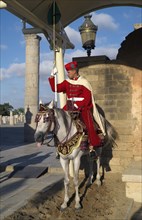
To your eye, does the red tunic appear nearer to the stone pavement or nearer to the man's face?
the man's face

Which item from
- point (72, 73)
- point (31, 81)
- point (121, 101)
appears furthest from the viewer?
point (31, 81)

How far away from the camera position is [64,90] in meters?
6.31

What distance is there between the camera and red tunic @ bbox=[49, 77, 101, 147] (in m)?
6.19

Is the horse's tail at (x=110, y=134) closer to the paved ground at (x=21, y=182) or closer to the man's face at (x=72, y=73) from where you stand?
the paved ground at (x=21, y=182)

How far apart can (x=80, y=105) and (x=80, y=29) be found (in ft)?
12.9

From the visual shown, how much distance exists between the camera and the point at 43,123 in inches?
203

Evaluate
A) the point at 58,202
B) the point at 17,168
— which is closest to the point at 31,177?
the point at 17,168

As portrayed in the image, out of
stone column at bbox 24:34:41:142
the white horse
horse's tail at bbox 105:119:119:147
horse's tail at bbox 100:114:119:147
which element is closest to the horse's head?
the white horse

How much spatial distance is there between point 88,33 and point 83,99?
3662 mm

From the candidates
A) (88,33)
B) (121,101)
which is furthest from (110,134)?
(88,33)

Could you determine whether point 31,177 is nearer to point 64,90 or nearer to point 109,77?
point 109,77

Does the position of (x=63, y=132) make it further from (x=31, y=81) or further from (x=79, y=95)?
(x=31, y=81)

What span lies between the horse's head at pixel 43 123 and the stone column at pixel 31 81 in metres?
16.2

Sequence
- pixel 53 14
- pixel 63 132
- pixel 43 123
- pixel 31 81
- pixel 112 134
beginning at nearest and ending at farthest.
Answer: pixel 43 123 → pixel 63 132 → pixel 53 14 → pixel 112 134 → pixel 31 81
